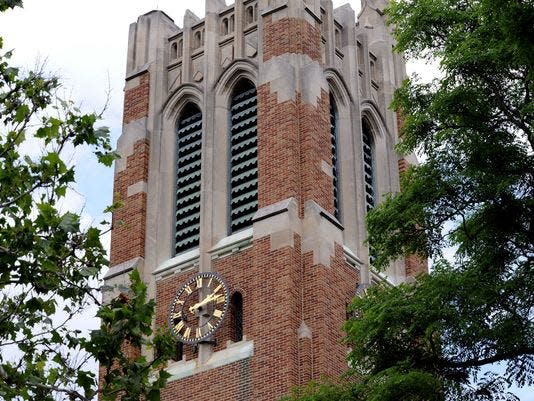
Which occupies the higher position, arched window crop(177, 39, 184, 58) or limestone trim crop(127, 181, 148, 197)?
arched window crop(177, 39, 184, 58)

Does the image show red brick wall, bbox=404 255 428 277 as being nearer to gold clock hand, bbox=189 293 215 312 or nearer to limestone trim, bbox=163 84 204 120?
gold clock hand, bbox=189 293 215 312

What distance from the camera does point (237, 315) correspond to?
32.5 metres

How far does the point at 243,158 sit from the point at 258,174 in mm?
1413

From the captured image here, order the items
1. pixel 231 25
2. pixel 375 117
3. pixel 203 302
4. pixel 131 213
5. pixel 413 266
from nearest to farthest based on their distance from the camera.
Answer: pixel 203 302, pixel 131 213, pixel 413 266, pixel 231 25, pixel 375 117

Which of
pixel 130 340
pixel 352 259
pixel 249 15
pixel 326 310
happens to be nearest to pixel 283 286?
→ pixel 326 310

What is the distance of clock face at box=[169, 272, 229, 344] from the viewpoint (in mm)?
32281

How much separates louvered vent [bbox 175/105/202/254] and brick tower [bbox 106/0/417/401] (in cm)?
4

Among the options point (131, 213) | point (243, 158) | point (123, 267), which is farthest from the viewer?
point (131, 213)

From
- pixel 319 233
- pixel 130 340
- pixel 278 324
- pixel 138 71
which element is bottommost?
pixel 130 340

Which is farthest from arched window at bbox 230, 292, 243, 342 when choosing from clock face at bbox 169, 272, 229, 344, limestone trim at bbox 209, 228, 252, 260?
limestone trim at bbox 209, 228, 252, 260

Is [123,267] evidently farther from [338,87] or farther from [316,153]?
[338,87]

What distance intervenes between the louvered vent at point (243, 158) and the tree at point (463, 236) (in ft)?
41.9

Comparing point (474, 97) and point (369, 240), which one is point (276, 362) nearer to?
point (369, 240)

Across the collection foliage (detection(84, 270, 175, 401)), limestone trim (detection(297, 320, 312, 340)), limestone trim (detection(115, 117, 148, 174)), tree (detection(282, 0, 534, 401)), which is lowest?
foliage (detection(84, 270, 175, 401))
